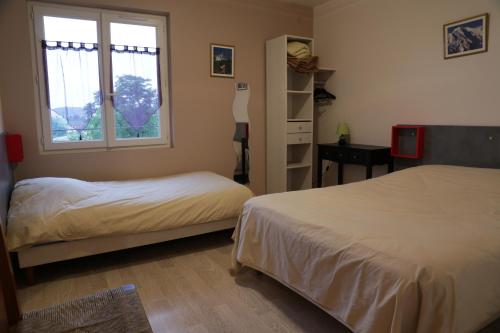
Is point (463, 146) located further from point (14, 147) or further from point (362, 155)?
point (14, 147)

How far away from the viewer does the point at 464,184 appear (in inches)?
97.5

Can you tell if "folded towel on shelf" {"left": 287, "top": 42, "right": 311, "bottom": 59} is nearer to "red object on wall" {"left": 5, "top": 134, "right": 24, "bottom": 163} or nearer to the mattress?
the mattress

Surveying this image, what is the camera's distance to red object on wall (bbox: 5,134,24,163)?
9.40ft

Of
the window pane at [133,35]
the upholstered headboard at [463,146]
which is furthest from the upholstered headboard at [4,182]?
the upholstered headboard at [463,146]

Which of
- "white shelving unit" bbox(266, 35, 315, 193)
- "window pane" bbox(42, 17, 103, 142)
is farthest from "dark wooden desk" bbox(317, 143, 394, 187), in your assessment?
"window pane" bbox(42, 17, 103, 142)

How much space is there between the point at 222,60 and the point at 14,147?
2.25 m

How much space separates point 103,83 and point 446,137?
330 centimetres

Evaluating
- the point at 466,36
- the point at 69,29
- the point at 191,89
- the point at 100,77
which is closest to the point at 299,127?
the point at 191,89

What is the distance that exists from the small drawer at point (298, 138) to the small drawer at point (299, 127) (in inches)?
1.9

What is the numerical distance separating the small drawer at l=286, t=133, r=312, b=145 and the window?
4.64 ft

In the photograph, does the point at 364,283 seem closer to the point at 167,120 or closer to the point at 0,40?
the point at 167,120

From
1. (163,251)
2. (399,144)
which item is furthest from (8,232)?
(399,144)

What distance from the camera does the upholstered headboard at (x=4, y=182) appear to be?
234cm

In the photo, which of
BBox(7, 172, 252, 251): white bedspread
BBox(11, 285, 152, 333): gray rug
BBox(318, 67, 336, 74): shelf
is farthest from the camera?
BBox(318, 67, 336, 74): shelf
